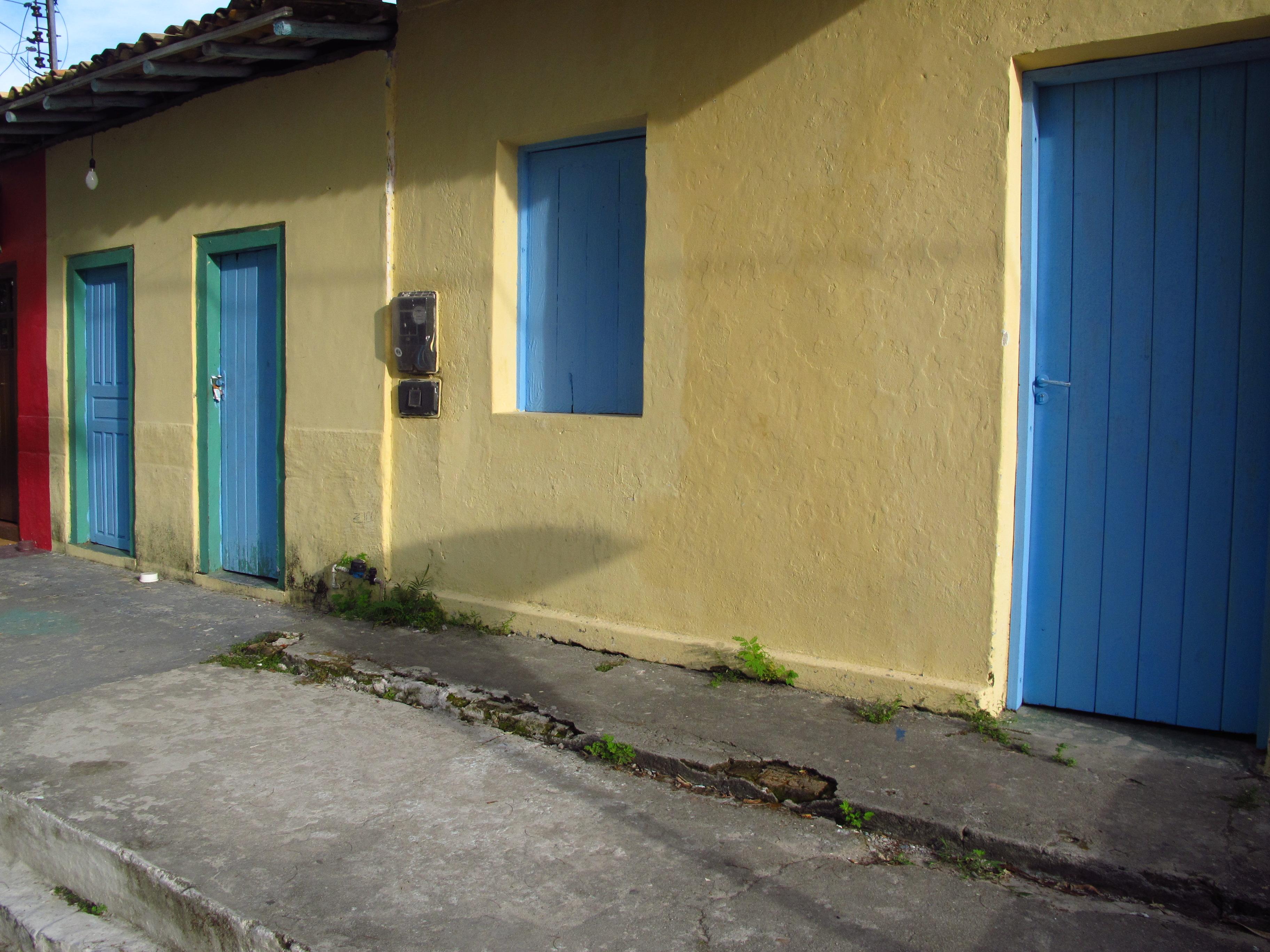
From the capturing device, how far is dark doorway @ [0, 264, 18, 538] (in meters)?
A: 8.71

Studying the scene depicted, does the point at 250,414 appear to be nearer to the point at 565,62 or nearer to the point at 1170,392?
the point at 565,62

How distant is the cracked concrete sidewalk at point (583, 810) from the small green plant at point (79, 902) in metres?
0.20

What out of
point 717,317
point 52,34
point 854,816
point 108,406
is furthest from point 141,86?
point 52,34

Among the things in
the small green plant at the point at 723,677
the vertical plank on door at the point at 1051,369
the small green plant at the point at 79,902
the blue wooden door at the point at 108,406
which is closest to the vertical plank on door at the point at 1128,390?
the vertical plank on door at the point at 1051,369

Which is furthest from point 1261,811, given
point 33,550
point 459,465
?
point 33,550

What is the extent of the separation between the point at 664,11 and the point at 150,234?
4416 millimetres

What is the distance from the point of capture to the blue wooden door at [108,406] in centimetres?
773

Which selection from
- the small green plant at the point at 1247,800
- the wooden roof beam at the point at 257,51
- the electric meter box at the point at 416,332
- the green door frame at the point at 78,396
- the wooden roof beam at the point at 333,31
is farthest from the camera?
the green door frame at the point at 78,396

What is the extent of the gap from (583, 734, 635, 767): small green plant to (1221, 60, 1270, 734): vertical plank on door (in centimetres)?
218

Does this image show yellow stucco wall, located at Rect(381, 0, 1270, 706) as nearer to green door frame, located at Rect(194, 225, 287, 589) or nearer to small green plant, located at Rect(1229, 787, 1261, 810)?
small green plant, located at Rect(1229, 787, 1261, 810)

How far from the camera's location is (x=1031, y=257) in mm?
4020

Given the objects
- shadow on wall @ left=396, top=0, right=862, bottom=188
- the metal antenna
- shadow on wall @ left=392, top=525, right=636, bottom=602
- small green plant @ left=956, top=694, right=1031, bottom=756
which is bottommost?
small green plant @ left=956, top=694, right=1031, bottom=756

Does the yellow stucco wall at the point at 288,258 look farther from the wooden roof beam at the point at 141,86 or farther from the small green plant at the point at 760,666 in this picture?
the small green plant at the point at 760,666

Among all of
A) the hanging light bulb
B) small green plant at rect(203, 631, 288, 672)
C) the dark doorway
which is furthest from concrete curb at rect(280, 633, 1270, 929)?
the dark doorway
